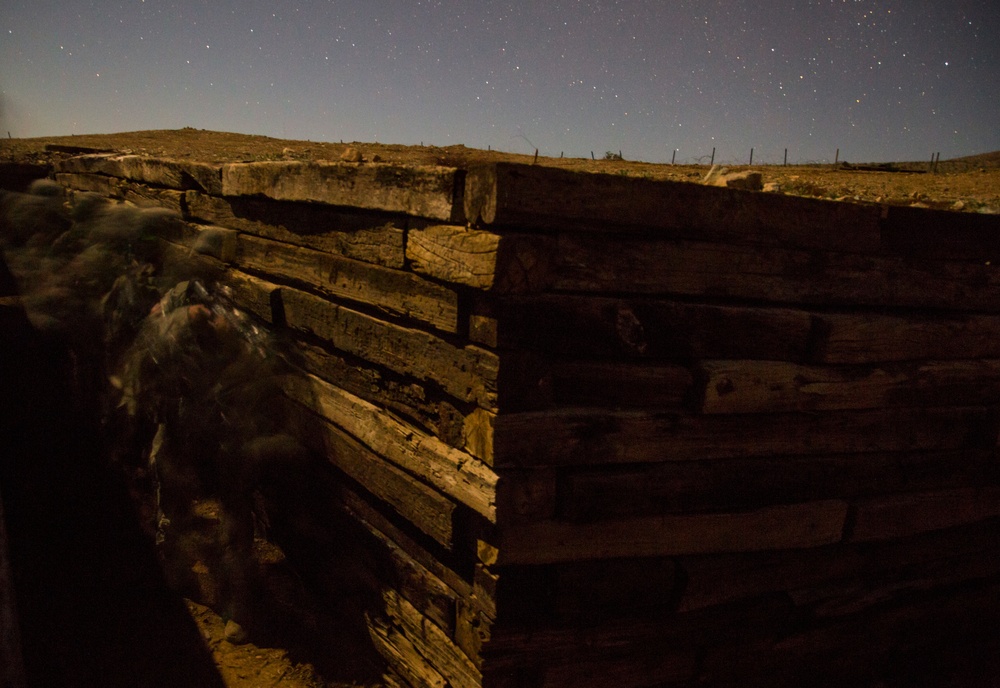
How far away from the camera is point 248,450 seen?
3.50 metres

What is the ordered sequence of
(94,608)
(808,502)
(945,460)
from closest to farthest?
(808,502) < (945,460) < (94,608)

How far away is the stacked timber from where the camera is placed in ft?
7.31

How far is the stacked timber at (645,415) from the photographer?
2229 mm

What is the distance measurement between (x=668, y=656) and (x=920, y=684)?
1.81 metres

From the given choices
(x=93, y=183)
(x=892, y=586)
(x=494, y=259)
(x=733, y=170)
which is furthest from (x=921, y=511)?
(x=93, y=183)

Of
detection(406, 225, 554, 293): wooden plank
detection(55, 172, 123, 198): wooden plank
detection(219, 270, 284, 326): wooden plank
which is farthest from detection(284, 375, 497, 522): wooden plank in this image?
detection(55, 172, 123, 198): wooden plank

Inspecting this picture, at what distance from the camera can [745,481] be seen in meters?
2.60

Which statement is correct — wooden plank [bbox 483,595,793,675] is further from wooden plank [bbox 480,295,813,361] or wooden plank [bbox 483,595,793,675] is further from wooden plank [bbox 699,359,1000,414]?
wooden plank [bbox 480,295,813,361]

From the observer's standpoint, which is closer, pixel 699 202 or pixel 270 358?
pixel 699 202

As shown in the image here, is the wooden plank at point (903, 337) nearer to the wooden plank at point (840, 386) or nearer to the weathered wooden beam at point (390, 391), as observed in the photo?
the wooden plank at point (840, 386)

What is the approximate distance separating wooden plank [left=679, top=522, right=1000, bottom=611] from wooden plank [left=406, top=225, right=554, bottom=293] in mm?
1465

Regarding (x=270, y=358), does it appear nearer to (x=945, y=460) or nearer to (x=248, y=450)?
(x=248, y=450)

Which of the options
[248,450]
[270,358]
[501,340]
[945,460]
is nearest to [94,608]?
[248,450]

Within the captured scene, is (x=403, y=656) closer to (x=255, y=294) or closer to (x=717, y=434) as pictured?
(x=717, y=434)
